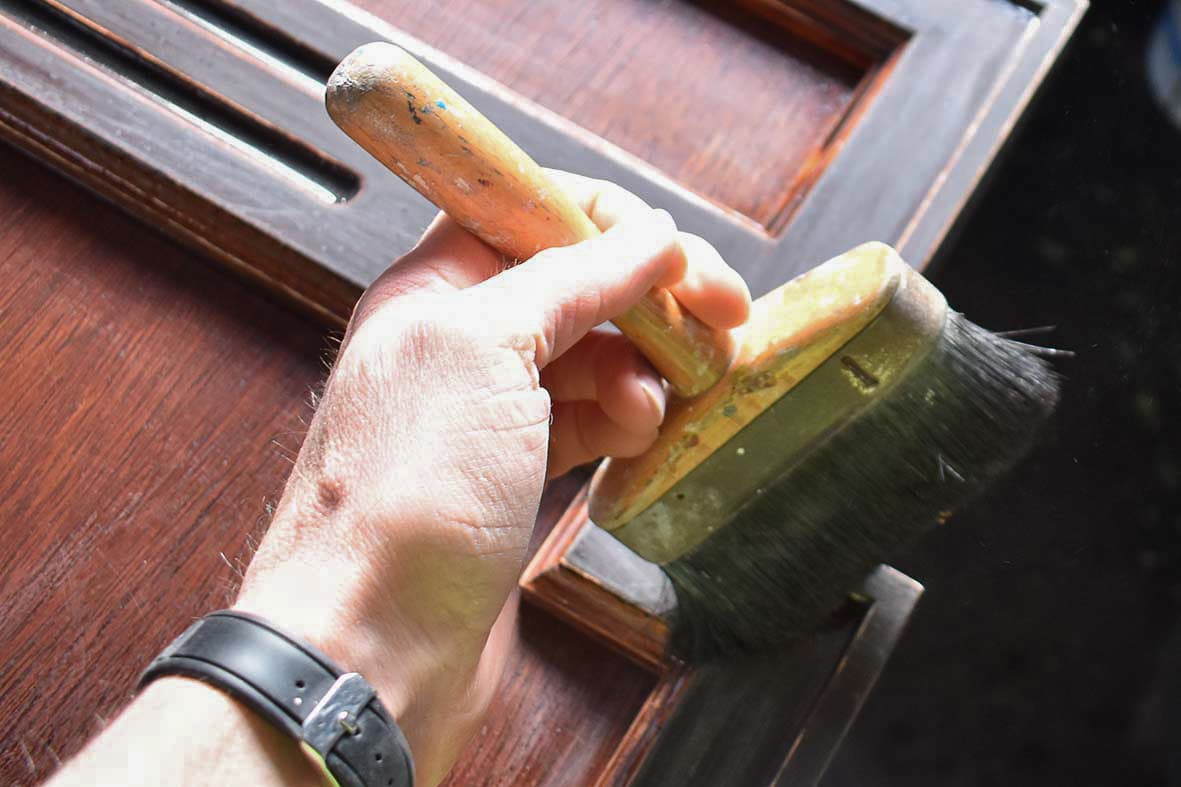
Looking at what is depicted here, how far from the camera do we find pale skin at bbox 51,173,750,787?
1.97ft

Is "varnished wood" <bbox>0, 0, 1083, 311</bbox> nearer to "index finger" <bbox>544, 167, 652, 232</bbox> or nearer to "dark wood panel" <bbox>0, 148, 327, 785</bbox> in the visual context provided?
"dark wood panel" <bbox>0, 148, 327, 785</bbox>

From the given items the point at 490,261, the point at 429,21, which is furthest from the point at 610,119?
the point at 490,261

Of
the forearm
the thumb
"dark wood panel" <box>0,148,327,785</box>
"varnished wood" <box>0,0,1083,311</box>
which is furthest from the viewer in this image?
"varnished wood" <box>0,0,1083,311</box>

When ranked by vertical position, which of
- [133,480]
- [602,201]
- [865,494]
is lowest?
[133,480]

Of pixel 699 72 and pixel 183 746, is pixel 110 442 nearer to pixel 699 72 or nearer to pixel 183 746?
pixel 183 746

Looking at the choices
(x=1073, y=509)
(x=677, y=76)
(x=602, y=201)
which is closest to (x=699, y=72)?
(x=677, y=76)

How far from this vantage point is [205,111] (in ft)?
3.14

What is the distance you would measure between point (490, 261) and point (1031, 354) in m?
0.42

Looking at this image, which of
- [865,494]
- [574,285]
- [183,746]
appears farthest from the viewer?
[865,494]

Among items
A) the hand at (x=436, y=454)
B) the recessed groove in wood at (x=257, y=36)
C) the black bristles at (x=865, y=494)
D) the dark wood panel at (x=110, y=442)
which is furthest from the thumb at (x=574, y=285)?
the recessed groove in wood at (x=257, y=36)

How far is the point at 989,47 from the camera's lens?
1.00m

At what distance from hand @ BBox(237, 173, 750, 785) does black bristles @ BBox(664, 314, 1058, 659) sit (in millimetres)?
143

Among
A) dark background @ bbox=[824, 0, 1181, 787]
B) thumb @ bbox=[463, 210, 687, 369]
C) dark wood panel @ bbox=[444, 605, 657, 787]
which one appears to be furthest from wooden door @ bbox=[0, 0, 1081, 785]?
thumb @ bbox=[463, 210, 687, 369]

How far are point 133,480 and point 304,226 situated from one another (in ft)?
0.83
